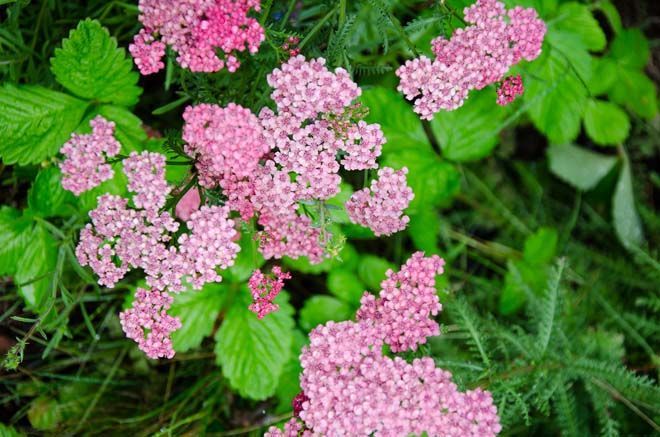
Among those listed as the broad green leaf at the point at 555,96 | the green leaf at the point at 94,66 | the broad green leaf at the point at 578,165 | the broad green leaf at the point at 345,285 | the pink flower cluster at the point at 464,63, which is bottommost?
the broad green leaf at the point at 345,285

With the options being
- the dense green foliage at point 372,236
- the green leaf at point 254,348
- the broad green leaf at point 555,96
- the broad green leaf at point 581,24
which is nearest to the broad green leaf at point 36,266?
the dense green foliage at point 372,236

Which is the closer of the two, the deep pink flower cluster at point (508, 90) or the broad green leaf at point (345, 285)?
the deep pink flower cluster at point (508, 90)

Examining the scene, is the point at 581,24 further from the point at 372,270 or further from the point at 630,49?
the point at 372,270

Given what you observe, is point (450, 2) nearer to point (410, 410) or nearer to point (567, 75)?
point (567, 75)

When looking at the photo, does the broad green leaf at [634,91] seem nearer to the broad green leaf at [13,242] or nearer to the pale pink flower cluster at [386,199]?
the pale pink flower cluster at [386,199]

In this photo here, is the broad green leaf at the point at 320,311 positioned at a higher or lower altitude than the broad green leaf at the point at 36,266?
lower

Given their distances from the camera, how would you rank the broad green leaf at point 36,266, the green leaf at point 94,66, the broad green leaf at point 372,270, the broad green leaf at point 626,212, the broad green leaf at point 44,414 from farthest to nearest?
the broad green leaf at point 626,212 < the broad green leaf at point 372,270 < the broad green leaf at point 44,414 < the broad green leaf at point 36,266 < the green leaf at point 94,66

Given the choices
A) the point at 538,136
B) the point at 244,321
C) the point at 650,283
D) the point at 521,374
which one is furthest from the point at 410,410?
the point at 538,136

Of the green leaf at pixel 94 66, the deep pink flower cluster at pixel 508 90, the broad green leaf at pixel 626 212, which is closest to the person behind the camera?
the deep pink flower cluster at pixel 508 90
